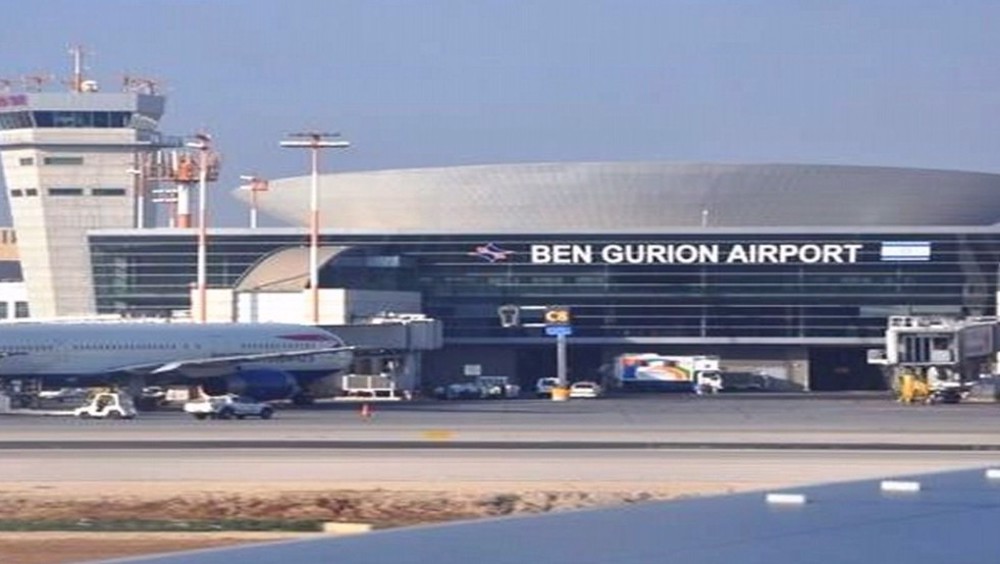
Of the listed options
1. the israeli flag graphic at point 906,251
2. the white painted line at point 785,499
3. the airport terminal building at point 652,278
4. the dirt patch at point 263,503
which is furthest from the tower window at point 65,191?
the white painted line at point 785,499

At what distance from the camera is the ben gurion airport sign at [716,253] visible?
112062 millimetres

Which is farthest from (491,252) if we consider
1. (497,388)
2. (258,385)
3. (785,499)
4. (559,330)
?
(785,499)

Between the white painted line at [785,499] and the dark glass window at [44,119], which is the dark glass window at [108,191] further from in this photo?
the white painted line at [785,499]

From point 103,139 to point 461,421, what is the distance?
7065 cm

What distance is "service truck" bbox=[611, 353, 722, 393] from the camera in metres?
105

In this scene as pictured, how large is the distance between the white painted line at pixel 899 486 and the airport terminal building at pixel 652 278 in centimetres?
9759

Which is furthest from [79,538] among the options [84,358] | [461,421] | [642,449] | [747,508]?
[84,358]

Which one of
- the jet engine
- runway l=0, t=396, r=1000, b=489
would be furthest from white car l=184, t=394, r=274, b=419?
the jet engine

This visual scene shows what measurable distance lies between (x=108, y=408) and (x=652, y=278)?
53.5 m

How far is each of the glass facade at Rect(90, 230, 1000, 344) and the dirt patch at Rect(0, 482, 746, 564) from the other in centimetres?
7856

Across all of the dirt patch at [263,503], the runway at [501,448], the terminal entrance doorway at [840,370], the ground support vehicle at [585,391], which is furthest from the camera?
the terminal entrance doorway at [840,370]

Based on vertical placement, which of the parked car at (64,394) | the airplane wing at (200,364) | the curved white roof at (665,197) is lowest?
the parked car at (64,394)

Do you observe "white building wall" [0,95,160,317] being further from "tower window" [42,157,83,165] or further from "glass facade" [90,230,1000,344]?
"glass facade" [90,230,1000,344]

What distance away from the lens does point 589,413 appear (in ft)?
222
